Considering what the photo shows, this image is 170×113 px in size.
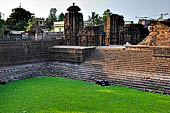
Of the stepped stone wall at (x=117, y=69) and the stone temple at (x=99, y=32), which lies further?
the stone temple at (x=99, y=32)

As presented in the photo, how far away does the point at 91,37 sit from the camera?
18.0 metres

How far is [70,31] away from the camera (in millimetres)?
18469

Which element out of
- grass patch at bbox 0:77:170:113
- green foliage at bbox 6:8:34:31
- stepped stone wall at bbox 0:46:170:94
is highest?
green foliage at bbox 6:8:34:31

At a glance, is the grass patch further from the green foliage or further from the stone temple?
the green foliage

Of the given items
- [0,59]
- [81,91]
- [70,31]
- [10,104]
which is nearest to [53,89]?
[81,91]

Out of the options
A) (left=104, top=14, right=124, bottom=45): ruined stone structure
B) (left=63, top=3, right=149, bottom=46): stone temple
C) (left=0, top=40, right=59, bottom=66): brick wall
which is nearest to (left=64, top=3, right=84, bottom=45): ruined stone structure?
(left=63, top=3, right=149, bottom=46): stone temple

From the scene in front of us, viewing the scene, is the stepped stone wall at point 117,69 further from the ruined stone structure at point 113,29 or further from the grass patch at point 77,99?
the ruined stone structure at point 113,29

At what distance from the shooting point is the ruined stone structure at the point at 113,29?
18.8 m

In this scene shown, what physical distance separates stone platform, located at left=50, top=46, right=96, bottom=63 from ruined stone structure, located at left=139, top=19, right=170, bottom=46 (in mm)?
3675

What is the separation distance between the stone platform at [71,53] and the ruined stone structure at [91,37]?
4075mm

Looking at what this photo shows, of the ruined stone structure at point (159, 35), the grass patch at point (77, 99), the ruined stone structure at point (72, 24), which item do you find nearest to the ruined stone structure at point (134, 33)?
the ruined stone structure at point (72, 24)

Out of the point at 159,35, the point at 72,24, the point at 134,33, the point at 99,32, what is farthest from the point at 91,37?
the point at 159,35

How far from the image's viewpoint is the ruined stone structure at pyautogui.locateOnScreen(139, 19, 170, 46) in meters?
12.0

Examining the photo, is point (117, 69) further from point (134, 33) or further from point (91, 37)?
point (134, 33)
